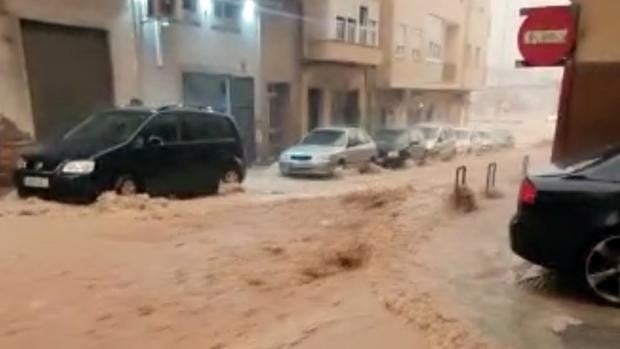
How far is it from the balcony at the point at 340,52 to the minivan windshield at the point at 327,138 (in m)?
4.32

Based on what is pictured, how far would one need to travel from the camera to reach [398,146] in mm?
22500

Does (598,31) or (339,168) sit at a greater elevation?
(598,31)

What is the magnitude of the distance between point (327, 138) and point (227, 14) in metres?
4.72

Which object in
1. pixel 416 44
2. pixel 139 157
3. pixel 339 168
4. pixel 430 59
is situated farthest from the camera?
pixel 430 59

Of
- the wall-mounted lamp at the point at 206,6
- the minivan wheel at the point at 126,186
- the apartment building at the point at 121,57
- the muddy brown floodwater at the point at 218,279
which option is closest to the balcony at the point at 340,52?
the apartment building at the point at 121,57

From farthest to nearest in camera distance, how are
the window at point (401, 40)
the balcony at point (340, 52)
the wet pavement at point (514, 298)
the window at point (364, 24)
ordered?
1. the window at point (401, 40)
2. the window at point (364, 24)
3. the balcony at point (340, 52)
4. the wet pavement at point (514, 298)

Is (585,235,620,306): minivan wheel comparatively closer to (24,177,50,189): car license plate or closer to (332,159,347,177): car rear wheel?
(24,177,50,189): car license plate

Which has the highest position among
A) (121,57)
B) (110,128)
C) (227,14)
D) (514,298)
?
(227,14)

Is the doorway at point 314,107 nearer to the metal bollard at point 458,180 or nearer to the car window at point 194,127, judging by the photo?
the metal bollard at point 458,180

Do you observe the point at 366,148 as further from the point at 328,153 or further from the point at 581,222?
the point at 581,222

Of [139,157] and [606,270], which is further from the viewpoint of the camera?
[139,157]

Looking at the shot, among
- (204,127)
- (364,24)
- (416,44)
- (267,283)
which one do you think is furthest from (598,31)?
(416,44)

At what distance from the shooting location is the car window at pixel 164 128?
10.7 m

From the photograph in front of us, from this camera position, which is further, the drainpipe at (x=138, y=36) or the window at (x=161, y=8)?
the window at (x=161, y=8)
